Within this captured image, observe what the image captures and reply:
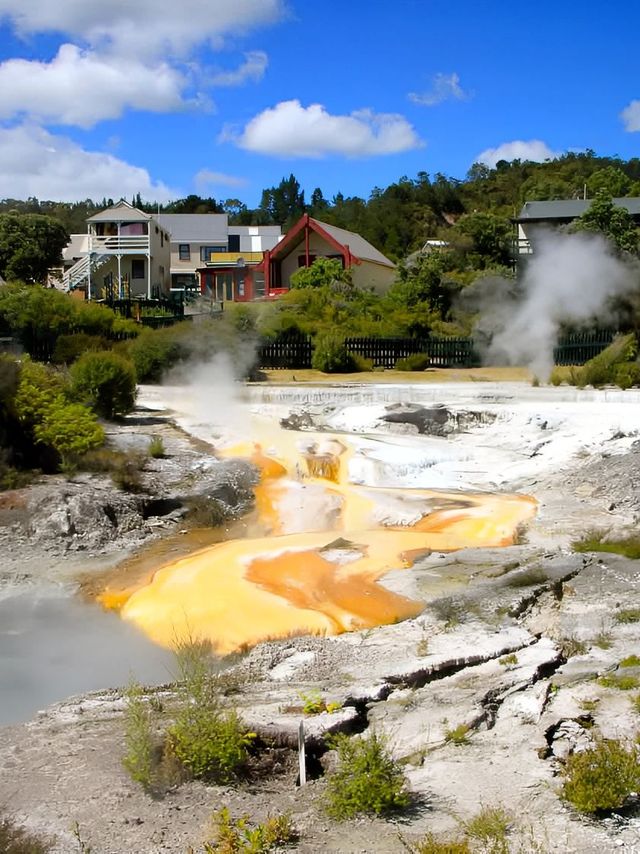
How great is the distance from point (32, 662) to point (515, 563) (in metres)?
5.99

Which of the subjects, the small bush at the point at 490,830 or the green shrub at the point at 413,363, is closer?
the small bush at the point at 490,830

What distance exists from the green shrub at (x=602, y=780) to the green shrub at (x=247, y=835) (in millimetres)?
1730

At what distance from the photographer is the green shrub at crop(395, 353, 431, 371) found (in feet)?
98.8

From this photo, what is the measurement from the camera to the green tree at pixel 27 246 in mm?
47875

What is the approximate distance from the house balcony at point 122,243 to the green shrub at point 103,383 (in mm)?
27330

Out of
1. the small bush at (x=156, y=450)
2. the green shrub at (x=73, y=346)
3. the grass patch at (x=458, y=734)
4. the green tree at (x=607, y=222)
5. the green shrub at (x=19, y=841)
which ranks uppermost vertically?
the green tree at (x=607, y=222)

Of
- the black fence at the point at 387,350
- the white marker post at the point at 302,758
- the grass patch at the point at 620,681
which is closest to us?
the white marker post at the point at 302,758

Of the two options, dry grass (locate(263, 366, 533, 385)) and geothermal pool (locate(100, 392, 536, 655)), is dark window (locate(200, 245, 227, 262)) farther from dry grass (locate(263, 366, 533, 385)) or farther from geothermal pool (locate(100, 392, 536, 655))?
geothermal pool (locate(100, 392, 536, 655))

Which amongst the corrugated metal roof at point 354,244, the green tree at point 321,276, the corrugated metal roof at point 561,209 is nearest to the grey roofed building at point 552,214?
the corrugated metal roof at point 561,209

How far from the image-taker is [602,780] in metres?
5.67

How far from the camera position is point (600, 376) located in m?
24.0

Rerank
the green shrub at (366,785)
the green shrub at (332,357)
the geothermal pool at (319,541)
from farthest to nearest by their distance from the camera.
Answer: the green shrub at (332,357)
the geothermal pool at (319,541)
the green shrub at (366,785)

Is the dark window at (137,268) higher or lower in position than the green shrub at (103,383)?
higher

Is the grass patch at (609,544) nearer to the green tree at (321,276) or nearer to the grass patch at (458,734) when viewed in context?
the grass patch at (458,734)
